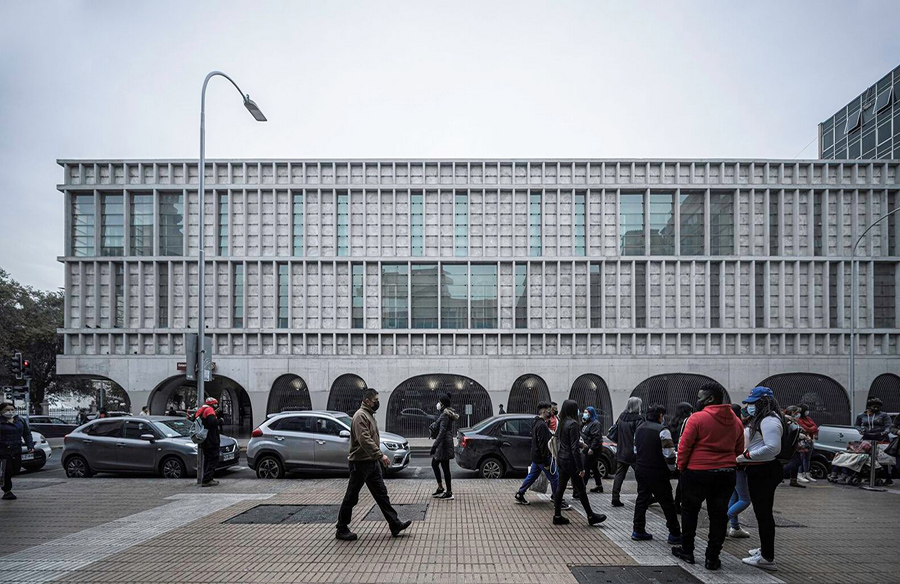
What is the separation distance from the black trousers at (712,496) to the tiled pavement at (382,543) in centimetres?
41

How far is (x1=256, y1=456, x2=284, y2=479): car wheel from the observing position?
43.1 feet

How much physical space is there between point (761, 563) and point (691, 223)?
979 inches

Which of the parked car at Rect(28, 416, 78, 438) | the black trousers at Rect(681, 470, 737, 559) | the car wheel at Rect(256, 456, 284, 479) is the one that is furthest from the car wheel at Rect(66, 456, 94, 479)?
the parked car at Rect(28, 416, 78, 438)

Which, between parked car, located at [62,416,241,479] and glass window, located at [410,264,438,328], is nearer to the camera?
parked car, located at [62,416,241,479]

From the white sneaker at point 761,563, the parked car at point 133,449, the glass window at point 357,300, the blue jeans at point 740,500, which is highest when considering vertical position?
the glass window at point 357,300

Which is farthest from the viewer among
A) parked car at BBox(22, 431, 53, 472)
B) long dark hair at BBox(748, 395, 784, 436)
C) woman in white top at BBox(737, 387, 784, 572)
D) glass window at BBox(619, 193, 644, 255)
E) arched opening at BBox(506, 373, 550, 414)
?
glass window at BBox(619, 193, 644, 255)

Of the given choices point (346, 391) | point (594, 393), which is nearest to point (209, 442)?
point (346, 391)

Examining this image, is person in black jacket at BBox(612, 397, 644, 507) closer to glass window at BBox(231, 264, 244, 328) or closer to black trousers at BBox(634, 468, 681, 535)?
black trousers at BBox(634, 468, 681, 535)

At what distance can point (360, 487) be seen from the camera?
23.1ft

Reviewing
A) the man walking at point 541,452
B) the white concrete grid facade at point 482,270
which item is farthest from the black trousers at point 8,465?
the white concrete grid facade at point 482,270

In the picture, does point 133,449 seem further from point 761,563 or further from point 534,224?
point 534,224

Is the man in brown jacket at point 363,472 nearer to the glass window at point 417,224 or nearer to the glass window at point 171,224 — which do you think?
the glass window at point 417,224

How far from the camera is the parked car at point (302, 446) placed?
13.0 metres

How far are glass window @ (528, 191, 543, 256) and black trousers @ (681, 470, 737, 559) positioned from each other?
2231cm
